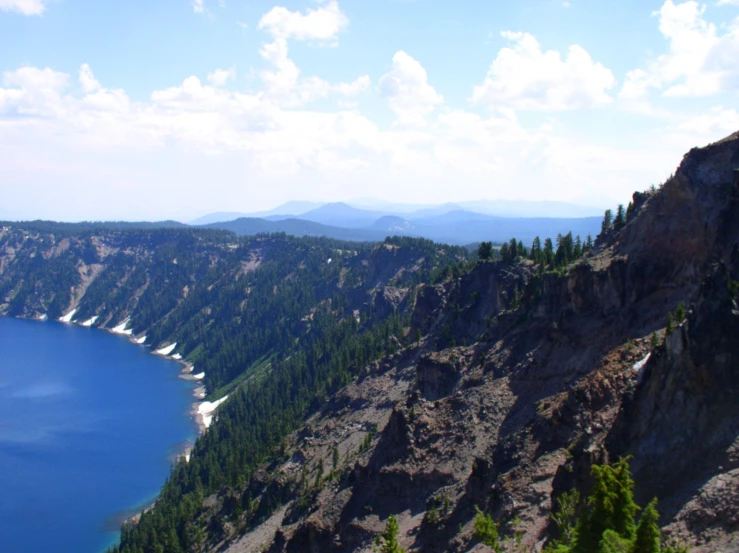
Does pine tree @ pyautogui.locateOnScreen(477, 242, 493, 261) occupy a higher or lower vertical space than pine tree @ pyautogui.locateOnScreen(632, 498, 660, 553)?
higher

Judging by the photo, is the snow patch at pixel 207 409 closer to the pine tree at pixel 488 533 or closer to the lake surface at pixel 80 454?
the lake surface at pixel 80 454

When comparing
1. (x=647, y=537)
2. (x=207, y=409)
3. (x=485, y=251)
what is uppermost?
(x=485, y=251)

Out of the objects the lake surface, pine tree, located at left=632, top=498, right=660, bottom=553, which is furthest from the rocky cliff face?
the lake surface

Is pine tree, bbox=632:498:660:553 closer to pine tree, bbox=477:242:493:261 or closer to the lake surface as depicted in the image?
pine tree, bbox=477:242:493:261

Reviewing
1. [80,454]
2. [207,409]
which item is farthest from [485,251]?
[207,409]

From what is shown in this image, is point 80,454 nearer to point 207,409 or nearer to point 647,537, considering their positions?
point 207,409

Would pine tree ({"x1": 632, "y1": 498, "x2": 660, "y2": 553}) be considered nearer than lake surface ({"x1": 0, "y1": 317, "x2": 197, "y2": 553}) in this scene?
Yes

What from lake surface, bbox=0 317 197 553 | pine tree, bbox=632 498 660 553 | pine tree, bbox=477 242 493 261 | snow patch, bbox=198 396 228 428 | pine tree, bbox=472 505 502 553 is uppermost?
pine tree, bbox=477 242 493 261
